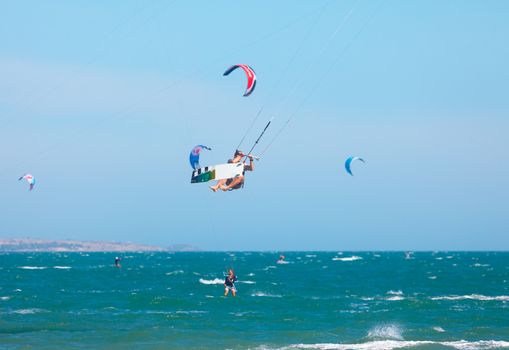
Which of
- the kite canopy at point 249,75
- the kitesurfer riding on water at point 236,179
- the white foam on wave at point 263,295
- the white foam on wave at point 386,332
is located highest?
the kite canopy at point 249,75

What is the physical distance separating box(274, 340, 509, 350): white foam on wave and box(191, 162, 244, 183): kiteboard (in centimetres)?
561

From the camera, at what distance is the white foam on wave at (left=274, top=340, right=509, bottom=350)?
22.4 m

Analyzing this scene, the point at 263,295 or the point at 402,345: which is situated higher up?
the point at 263,295

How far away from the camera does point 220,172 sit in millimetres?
19141

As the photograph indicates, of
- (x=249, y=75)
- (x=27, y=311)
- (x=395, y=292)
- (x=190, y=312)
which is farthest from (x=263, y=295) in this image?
(x=249, y=75)

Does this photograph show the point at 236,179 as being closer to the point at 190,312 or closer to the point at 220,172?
the point at 220,172

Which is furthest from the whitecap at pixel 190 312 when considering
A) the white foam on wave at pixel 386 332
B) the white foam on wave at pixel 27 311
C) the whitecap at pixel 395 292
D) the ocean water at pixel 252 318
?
the whitecap at pixel 395 292

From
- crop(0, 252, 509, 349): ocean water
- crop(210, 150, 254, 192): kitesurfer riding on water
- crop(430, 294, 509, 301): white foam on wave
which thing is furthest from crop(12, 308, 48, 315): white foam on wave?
crop(430, 294, 509, 301): white foam on wave

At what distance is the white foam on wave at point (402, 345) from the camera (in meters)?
22.4

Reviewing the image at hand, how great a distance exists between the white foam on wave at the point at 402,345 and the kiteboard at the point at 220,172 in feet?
18.4

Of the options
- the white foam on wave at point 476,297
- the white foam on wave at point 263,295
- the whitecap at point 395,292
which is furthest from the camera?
the whitecap at point 395,292

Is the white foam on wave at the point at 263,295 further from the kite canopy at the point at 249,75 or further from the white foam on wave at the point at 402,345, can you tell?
the kite canopy at the point at 249,75

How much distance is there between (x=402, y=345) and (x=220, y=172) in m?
7.64

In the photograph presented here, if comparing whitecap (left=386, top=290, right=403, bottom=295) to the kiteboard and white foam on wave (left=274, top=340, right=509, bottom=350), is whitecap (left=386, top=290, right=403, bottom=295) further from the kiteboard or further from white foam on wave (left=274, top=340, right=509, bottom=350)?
the kiteboard
